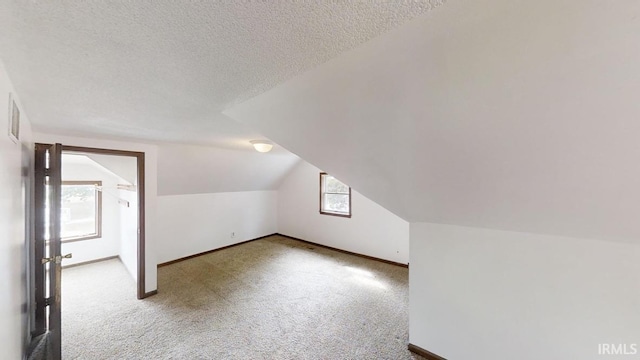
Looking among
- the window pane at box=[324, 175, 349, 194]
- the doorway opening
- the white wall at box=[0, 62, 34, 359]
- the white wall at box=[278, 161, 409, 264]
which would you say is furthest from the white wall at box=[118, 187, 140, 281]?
the window pane at box=[324, 175, 349, 194]

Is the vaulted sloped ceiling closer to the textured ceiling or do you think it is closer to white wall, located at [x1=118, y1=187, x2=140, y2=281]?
the textured ceiling

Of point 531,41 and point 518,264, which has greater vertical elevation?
point 531,41

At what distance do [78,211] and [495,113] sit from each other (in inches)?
256

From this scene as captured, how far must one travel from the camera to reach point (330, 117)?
1.52 m

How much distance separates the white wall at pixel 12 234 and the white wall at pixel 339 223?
4356 millimetres

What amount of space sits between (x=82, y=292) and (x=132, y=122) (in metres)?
2.90

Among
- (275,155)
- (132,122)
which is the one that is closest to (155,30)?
(132,122)

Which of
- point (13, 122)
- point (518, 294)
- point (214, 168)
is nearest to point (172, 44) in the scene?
point (13, 122)

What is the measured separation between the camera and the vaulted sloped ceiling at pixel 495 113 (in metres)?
0.75

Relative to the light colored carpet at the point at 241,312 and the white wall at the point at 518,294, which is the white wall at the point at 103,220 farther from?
the white wall at the point at 518,294

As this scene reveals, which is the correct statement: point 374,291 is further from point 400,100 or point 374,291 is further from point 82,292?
point 82,292

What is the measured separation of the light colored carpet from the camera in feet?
7.39

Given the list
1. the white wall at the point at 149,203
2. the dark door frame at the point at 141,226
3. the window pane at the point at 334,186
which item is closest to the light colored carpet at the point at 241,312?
the dark door frame at the point at 141,226

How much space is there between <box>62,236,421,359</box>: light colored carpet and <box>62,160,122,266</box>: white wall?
36cm
